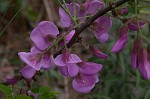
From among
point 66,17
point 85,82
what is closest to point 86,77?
point 85,82

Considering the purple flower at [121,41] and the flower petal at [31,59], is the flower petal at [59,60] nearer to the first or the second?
the flower petal at [31,59]

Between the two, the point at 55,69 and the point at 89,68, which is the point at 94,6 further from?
the point at 55,69

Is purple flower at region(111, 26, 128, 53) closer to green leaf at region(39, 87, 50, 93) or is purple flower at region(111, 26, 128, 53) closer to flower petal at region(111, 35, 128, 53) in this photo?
flower petal at region(111, 35, 128, 53)

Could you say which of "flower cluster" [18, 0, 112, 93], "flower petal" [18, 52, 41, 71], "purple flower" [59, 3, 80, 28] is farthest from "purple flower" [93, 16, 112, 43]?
"flower petal" [18, 52, 41, 71]

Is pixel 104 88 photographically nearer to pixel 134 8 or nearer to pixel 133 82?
pixel 133 82

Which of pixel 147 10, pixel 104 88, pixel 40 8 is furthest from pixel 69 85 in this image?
pixel 147 10

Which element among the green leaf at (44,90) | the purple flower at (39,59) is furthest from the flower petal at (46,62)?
the green leaf at (44,90)
